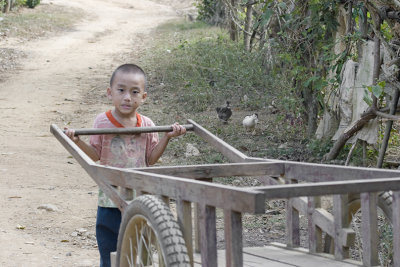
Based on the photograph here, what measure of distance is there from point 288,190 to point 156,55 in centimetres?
1157

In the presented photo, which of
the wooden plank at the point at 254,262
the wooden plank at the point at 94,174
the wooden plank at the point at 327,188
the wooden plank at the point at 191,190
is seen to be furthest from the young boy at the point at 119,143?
the wooden plank at the point at 327,188

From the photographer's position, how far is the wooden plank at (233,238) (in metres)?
2.19

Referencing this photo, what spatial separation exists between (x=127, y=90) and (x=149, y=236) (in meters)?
1.13

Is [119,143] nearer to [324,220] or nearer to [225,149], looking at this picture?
[225,149]

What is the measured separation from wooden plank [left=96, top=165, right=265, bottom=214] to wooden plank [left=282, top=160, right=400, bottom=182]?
33.1 inches

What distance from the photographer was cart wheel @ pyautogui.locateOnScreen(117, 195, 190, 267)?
2.32 m

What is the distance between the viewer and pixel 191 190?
239 centimetres

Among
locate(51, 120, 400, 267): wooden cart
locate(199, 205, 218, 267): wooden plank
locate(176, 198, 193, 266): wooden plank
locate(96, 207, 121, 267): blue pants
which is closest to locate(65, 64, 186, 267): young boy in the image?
locate(96, 207, 121, 267): blue pants

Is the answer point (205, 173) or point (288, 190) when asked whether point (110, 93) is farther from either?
point (288, 190)

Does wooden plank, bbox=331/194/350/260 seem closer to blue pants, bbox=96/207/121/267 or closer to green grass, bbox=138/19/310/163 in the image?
blue pants, bbox=96/207/121/267

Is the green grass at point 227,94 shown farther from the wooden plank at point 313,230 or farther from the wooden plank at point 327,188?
the wooden plank at point 327,188

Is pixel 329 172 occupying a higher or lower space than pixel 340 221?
higher

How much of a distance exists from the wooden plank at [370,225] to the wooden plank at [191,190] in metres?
0.71

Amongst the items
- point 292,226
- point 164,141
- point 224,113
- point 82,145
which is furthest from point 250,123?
point 292,226
